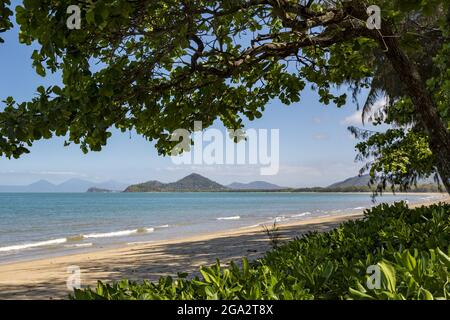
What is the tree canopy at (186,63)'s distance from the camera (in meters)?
5.42

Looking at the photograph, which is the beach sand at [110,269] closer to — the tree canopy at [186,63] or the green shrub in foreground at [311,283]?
the tree canopy at [186,63]

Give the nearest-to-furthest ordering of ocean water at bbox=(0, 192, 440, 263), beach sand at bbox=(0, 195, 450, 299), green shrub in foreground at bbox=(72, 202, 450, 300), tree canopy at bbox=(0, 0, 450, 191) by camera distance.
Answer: green shrub in foreground at bbox=(72, 202, 450, 300), tree canopy at bbox=(0, 0, 450, 191), beach sand at bbox=(0, 195, 450, 299), ocean water at bbox=(0, 192, 440, 263)

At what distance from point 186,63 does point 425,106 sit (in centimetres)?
401

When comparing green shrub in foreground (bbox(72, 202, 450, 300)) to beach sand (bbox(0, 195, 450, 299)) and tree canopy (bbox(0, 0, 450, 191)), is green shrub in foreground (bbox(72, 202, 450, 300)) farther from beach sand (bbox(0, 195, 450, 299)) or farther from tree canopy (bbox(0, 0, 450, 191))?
beach sand (bbox(0, 195, 450, 299))

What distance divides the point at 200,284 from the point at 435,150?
5.52m

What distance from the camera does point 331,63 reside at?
31.9 feet

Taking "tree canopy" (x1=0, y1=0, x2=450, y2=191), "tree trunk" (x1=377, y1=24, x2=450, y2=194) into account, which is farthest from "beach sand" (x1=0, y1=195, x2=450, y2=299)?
"tree trunk" (x1=377, y1=24, x2=450, y2=194)

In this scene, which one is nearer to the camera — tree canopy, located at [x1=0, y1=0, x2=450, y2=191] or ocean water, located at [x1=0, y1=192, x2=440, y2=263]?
tree canopy, located at [x1=0, y1=0, x2=450, y2=191]

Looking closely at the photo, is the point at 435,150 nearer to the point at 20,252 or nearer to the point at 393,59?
the point at 393,59

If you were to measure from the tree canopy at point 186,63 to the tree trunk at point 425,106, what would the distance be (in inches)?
0.6

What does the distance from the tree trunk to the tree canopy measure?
0.05 ft

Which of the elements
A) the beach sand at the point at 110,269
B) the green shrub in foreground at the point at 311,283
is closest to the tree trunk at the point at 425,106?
the green shrub in foreground at the point at 311,283

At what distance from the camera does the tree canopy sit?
17.8 ft
